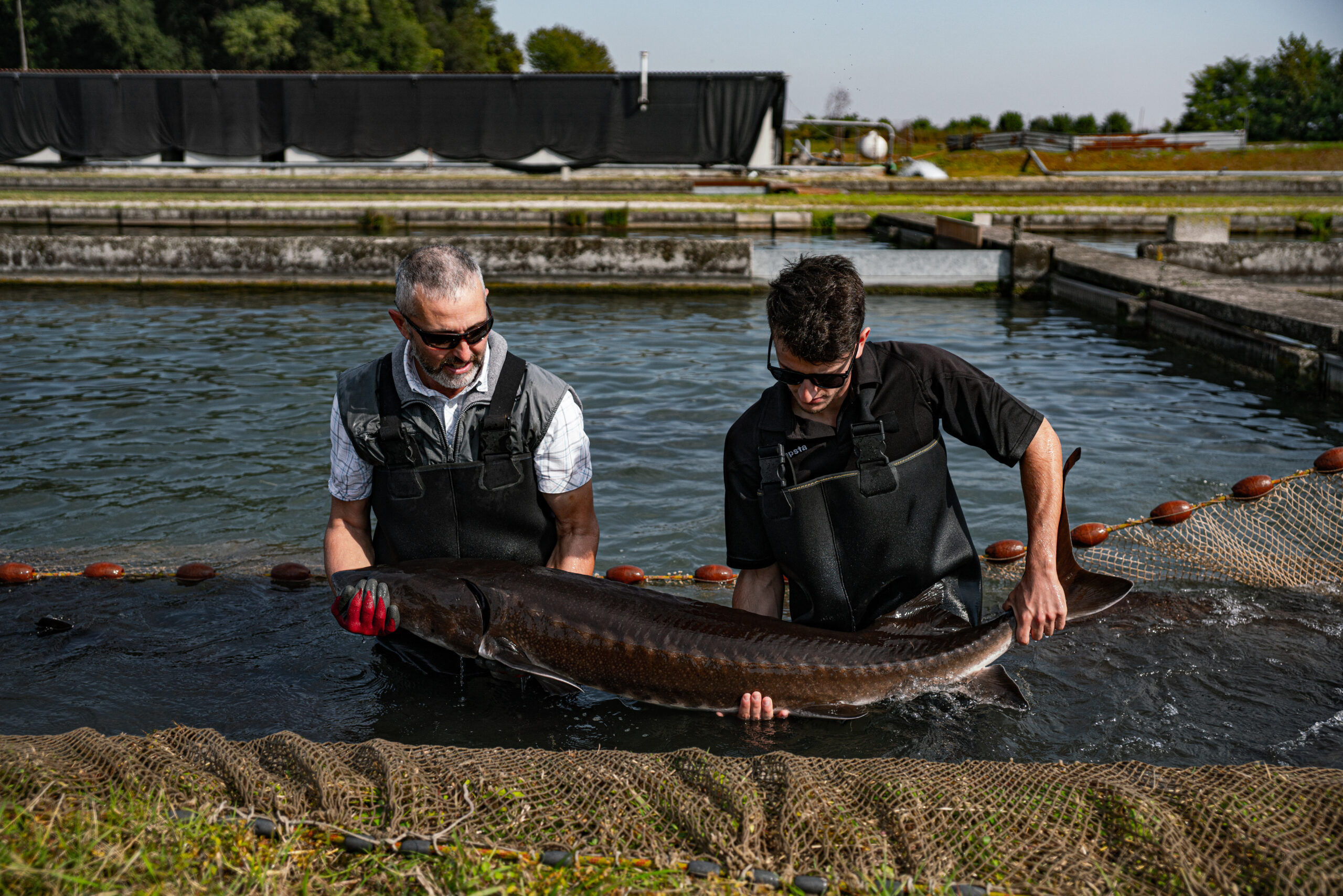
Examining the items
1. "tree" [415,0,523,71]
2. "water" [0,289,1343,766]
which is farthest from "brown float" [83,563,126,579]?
"tree" [415,0,523,71]

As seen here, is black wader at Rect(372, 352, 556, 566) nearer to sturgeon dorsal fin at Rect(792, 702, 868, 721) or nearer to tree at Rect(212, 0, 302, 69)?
sturgeon dorsal fin at Rect(792, 702, 868, 721)

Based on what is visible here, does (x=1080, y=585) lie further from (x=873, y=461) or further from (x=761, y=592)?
(x=761, y=592)

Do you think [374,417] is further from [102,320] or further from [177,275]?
[177,275]

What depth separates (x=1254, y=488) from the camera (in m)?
5.54

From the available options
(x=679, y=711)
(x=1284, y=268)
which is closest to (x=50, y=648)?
(x=679, y=711)

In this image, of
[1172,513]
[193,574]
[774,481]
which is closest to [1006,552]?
[1172,513]

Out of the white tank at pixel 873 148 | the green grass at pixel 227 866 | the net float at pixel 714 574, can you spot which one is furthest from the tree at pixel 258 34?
the green grass at pixel 227 866

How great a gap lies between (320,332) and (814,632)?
11164 mm

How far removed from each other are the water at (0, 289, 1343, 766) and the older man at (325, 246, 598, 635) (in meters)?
0.65

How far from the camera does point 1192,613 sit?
17.0 ft

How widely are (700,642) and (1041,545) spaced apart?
4.45 feet

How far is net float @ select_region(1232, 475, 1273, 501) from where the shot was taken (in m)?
5.53

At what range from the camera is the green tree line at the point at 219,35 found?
63000 millimetres

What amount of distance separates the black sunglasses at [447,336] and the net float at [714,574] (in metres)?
2.26
